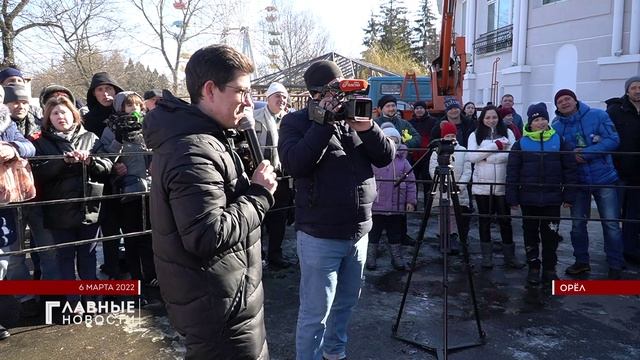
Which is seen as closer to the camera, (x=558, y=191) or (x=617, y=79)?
(x=558, y=191)

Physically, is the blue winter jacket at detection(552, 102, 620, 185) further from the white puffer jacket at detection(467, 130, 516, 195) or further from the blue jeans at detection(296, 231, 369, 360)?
the blue jeans at detection(296, 231, 369, 360)

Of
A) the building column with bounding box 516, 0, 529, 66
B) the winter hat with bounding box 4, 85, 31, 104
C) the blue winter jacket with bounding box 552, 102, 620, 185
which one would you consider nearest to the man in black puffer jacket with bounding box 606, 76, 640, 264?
the blue winter jacket with bounding box 552, 102, 620, 185

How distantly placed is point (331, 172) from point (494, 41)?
14.1 metres

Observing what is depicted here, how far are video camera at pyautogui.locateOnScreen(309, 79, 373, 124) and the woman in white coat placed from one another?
2.97m

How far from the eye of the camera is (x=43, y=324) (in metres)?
3.82

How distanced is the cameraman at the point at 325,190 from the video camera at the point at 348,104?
0.01 metres

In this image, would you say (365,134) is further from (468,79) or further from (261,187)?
(468,79)

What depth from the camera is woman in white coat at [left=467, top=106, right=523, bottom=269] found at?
209 inches

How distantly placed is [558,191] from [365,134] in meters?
3.02

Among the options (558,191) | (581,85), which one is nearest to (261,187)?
(558,191)

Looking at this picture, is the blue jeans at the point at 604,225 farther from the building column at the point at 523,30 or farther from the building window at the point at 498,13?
the building window at the point at 498,13

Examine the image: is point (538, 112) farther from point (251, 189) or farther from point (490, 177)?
point (251, 189)

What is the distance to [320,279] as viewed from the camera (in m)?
2.74

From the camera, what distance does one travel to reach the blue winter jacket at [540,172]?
4867 mm
